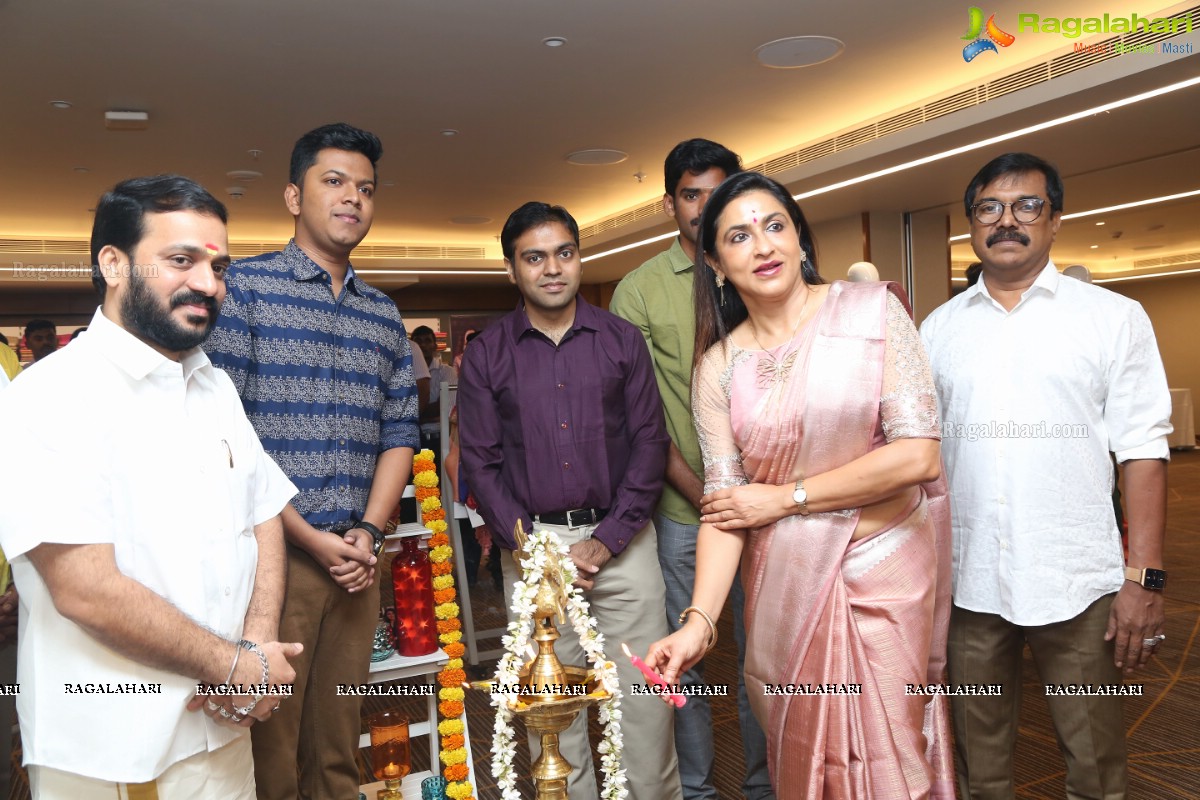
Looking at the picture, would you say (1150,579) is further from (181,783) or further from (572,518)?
(181,783)

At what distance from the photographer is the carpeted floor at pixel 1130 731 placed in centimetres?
284

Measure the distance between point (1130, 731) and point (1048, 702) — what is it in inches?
61.3

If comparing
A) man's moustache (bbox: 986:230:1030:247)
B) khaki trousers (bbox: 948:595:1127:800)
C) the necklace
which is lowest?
khaki trousers (bbox: 948:595:1127:800)

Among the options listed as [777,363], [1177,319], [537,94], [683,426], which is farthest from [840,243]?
[1177,319]

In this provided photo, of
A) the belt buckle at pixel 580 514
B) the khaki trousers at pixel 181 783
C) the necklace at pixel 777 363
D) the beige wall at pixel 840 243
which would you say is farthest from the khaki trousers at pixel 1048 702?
the beige wall at pixel 840 243

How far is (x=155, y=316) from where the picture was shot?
1.50 meters

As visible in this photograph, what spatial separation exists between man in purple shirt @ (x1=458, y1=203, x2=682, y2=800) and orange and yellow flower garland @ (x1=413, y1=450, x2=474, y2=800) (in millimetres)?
→ 435

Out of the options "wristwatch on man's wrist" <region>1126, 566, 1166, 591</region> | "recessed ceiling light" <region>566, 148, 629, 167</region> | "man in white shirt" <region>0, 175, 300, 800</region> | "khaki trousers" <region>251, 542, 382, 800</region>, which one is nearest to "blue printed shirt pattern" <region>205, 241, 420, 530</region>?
"khaki trousers" <region>251, 542, 382, 800</region>

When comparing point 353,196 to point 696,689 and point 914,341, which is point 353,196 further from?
point 696,689

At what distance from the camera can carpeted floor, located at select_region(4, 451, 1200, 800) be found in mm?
2844

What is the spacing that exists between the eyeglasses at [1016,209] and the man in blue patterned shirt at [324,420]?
161cm

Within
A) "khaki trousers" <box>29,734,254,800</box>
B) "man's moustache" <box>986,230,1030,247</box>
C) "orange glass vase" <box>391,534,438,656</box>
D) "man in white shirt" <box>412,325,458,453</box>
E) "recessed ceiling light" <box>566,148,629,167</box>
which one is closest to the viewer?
"khaki trousers" <box>29,734,254,800</box>

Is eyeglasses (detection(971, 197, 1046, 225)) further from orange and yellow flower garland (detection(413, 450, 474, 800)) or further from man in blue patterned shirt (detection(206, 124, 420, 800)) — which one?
orange and yellow flower garland (detection(413, 450, 474, 800))

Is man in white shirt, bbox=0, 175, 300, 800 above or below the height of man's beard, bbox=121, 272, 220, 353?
below
